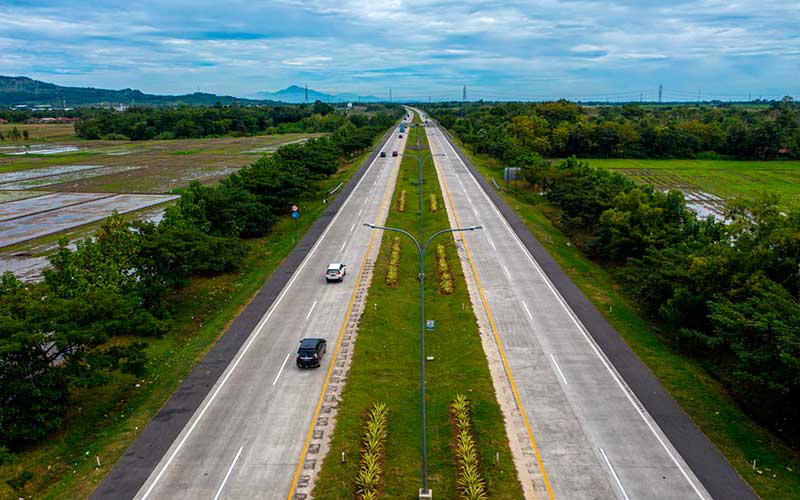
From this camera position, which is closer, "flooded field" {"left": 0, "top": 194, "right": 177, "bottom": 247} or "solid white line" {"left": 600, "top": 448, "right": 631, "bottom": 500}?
"solid white line" {"left": 600, "top": 448, "right": 631, "bottom": 500}

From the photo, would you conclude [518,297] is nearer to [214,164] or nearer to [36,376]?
[36,376]

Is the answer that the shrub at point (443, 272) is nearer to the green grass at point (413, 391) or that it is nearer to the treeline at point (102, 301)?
the green grass at point (413, 391)

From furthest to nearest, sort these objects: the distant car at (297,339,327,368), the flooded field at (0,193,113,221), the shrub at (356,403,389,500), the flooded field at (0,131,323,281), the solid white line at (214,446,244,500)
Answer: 1. the flooded field at (0,193,113,221)
2. the flooded field at (0,131,323,281)
3. the distant car at (297,339,327,368)
4. the solid white line at (214,446,244,500)
5. the shrub at (356,403,389,500)

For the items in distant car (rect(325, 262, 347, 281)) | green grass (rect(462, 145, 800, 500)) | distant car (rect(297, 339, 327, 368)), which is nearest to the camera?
green grass (rect(462, 145, 800, 500))

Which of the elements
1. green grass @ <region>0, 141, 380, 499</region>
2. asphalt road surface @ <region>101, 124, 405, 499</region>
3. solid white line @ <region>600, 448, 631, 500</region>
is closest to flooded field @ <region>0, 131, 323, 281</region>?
green grass @ <region>0, 141, 380, 499</region>

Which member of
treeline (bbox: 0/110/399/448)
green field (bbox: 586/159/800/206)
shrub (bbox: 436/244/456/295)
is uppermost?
green field (bbox: 586/159/800/206)

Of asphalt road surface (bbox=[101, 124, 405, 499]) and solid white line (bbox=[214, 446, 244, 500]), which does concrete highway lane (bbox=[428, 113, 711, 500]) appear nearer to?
asphalt road surface (bbox=[101, 124, 405, 499])

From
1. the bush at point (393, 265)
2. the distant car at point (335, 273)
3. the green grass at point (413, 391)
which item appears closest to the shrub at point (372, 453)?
the green grass at point (413, 391)

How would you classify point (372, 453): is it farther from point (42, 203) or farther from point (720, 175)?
point (720, 175)
